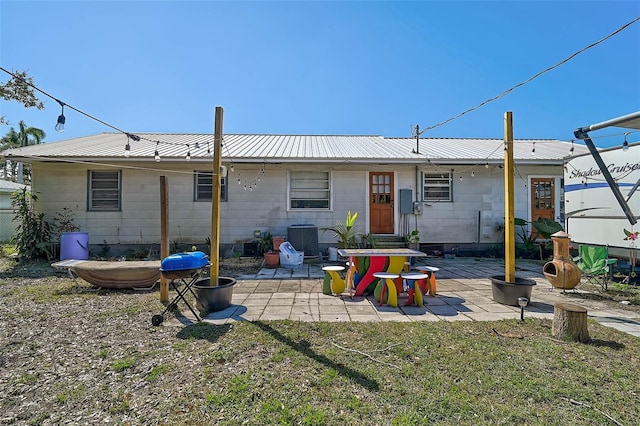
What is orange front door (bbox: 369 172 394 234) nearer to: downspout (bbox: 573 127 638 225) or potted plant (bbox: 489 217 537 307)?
potted plant (bbox: 489 217 537 307)

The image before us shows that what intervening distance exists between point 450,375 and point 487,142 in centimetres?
1307

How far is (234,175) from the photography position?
31.1 feet

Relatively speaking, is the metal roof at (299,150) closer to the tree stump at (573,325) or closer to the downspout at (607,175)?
the downspout at (607,175)

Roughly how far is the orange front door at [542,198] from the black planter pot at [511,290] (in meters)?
6.55

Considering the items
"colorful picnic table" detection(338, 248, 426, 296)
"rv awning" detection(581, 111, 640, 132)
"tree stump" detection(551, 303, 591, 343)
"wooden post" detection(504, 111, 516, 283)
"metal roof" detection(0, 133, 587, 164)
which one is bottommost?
"tree stump" detection(551, 303, 591, 343)

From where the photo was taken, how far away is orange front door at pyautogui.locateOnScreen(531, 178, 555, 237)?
10.1 meters

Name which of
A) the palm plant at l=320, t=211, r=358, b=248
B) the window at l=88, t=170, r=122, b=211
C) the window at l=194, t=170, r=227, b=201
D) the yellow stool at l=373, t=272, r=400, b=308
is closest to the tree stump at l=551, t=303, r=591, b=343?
the yellow stool at l=373, t=272, r=400, b=308

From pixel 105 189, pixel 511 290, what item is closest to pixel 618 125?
pixel 511 290

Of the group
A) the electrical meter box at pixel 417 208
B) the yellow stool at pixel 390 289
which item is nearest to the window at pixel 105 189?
the yellow stool at pixel 390 289

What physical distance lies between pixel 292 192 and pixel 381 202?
278cm

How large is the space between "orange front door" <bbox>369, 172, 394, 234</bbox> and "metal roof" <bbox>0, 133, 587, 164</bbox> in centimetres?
76

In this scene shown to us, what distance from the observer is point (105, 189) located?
9398 mm

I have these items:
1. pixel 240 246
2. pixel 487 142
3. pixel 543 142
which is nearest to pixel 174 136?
pixel 240 246

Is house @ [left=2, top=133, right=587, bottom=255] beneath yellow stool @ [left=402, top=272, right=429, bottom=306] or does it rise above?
above
